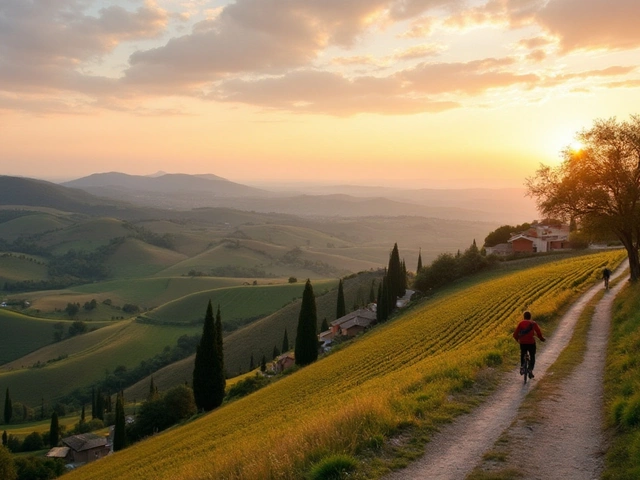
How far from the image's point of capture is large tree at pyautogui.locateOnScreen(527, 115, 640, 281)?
28891 mm

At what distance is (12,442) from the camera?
210 feet

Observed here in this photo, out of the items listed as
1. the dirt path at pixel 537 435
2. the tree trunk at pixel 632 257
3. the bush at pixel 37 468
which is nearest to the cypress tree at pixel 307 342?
the bush at pixel 37 468

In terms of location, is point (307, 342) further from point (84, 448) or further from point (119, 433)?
point (84, 448)

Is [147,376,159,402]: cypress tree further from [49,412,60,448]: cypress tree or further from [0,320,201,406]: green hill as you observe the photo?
[0,320,201,406]: green hill

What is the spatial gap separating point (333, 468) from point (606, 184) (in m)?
27.1

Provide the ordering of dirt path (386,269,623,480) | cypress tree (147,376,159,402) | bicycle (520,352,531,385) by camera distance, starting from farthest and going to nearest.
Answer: cypress tree (147,376,159,402) < bicycle (520,352,531,385) < dirt path (386,269,623,480)

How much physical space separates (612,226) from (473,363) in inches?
734

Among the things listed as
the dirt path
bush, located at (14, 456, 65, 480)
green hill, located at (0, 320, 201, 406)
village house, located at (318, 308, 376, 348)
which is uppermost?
the dirt path

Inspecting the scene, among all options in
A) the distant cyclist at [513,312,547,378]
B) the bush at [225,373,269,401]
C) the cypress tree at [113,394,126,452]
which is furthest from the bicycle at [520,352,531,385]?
the cypress tree at [113,394,126,452]

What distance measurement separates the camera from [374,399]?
41.9 ft

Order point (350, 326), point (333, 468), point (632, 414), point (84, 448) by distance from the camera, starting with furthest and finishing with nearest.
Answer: point (350, 326) < point (84, 448) < point (632, 414) < point (333, 468)

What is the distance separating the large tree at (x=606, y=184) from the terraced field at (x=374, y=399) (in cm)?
477

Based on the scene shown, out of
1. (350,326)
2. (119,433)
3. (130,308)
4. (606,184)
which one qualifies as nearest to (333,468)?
(606,184)

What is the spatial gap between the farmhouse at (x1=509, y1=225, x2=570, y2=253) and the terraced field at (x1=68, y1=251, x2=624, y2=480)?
2489 cm
